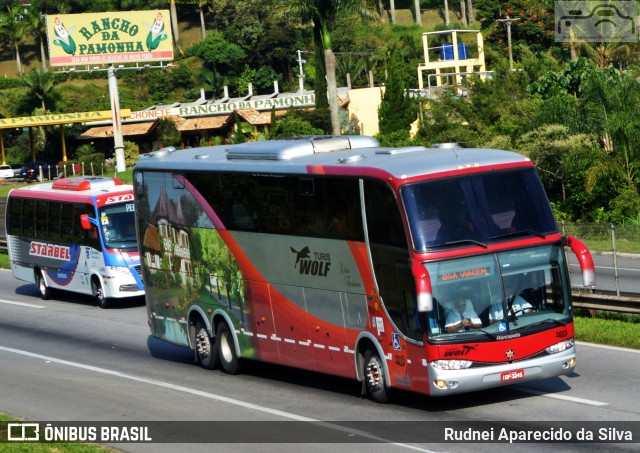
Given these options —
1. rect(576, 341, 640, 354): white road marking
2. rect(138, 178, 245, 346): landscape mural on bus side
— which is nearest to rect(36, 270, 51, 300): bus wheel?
rect(138, 178, 245, 346): landscape mural on bus side

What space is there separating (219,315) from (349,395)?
12.0 ft

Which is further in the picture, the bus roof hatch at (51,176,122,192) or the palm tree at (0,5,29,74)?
the palm tree at (0,5,29,74)

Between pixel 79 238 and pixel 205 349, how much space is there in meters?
11.4

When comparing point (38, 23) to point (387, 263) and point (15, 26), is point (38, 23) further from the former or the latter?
point (387, 263)

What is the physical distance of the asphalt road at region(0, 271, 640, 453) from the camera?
14.0 m

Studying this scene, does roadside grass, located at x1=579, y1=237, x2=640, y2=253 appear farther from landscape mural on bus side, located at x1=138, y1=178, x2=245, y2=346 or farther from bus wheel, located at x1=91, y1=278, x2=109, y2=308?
bus wheel, located at x1=91, y1=278, x2=109, y2=308

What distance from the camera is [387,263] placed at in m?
15.0

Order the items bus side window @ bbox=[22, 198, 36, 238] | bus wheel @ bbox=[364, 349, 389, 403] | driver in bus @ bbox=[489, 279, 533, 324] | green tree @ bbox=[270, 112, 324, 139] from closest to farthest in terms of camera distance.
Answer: driver in bus @ bbox=[489, 279, 533, 324]
bus wheel @ bbox=[364, 349, 389, 403]
bus side window @ bbox=[22, 198, 36, 238]
green tree @ bbox=[270, 112, 324, 139]

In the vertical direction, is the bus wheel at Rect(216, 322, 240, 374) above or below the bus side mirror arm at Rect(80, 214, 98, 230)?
below

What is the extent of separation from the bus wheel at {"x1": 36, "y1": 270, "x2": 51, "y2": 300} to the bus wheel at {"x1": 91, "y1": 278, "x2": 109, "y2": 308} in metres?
2.92

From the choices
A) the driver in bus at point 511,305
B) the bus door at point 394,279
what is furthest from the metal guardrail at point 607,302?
the bus door at point 394,279

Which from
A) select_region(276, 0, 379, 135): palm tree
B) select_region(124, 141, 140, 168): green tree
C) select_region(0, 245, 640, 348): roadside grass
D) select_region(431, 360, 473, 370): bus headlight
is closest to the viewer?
select_region(431, 360, 473, 370): bus headlight

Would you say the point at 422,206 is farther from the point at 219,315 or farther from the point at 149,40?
the point at 149,40

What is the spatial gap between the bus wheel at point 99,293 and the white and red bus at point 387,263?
10.6m
